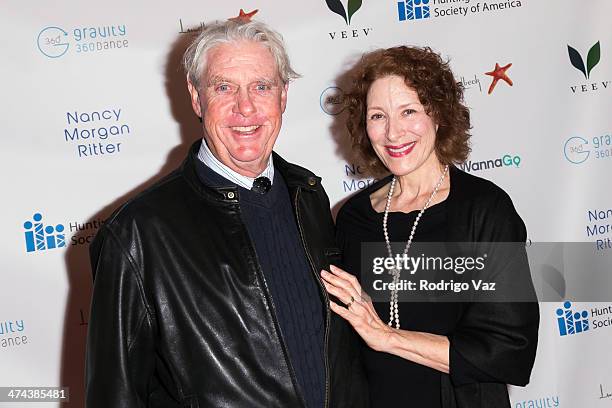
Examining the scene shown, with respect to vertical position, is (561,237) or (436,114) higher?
(436,114)

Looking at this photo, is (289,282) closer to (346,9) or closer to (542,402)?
(346,9)

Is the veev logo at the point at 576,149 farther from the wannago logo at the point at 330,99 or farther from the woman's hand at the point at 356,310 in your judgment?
the woman's hand at the point at 356,310

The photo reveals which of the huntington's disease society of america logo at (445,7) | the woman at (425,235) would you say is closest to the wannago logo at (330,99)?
the huntington's disease society of america logo at (445,7)

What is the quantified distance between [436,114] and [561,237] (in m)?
1.42

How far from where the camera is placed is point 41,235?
116 inches

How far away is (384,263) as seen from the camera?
2.22m

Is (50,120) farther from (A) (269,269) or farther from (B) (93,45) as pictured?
(A) (269,269)

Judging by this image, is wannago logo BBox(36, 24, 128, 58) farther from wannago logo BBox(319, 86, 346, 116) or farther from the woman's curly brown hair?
the woman's curly brown hair

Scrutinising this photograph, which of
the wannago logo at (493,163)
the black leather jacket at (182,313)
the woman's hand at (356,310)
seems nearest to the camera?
the black leather jacket at (182,313)

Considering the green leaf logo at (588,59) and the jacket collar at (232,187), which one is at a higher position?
the green leaf logo at (588,59)

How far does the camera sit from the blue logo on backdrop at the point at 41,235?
9.60ft

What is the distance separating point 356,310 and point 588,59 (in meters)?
1.93

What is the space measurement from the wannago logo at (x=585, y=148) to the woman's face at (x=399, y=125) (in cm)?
131

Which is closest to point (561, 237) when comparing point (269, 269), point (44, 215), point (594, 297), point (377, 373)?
point (594, 297)
